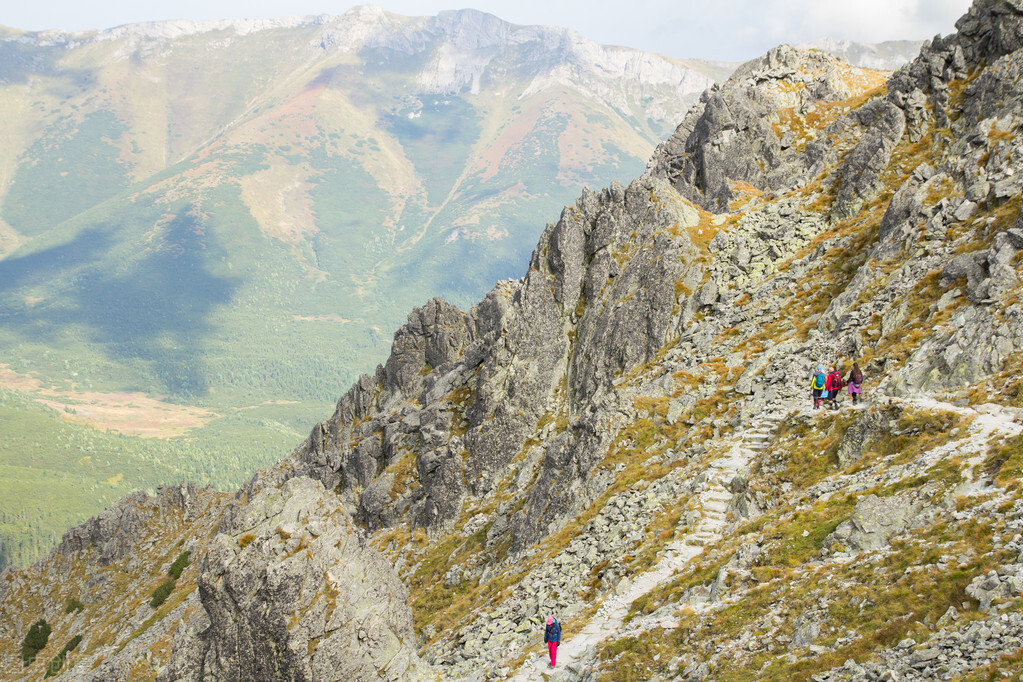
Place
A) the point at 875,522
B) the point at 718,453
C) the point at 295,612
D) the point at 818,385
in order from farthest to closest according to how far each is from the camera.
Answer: the point at 718,453, the point at 818,385, the point at 295,612, the point at 875,522

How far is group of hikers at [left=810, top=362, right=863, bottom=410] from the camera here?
3897cm

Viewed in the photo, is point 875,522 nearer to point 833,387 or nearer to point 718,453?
point 833,387

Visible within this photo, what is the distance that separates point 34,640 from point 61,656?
671 inches

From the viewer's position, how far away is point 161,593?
96.1 metres

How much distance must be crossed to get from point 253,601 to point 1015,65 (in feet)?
238

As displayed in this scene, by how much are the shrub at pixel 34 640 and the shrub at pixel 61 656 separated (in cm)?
947

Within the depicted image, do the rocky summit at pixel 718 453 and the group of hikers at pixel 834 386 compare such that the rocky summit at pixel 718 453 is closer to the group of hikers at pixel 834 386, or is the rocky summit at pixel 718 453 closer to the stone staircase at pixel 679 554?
the stone staircase at pixel 679 554

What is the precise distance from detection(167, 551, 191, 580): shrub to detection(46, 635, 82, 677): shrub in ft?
48.6

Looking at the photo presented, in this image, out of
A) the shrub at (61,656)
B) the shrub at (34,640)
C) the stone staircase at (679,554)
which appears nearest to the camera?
the stone staircase at (679,554)

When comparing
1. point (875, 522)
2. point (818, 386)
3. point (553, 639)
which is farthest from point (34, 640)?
point (875, 522)

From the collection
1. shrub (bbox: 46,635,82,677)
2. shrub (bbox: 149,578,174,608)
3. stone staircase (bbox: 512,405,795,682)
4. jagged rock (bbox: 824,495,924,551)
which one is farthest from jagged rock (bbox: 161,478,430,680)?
shrub (bbox: 46,635,82,677)

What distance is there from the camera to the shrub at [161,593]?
3716 inches

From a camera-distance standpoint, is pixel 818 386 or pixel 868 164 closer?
pixel 818 386

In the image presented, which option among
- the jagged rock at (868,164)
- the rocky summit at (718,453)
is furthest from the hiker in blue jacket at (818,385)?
the jagged rock at (868,164)
